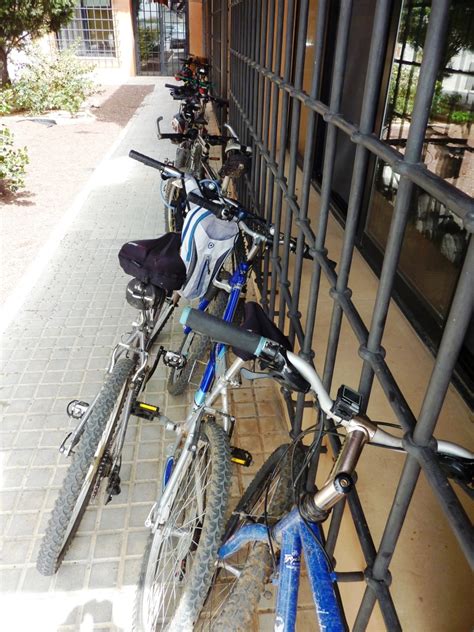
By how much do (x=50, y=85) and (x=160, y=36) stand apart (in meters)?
8.16

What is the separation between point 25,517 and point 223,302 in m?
1.38

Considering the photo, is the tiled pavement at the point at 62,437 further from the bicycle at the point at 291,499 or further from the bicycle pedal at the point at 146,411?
the bicycle pedal at the point at 146,411

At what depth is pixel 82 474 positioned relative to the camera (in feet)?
6.42

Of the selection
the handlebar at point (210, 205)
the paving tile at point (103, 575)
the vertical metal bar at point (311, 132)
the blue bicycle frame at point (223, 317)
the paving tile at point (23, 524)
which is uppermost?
the vertical metal bar at point (311, 132)

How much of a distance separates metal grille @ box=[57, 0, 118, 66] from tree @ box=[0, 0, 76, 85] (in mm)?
4681

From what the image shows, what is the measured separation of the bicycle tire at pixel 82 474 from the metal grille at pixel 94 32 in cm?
1854

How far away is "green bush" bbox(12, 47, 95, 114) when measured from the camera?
1120 centimetres

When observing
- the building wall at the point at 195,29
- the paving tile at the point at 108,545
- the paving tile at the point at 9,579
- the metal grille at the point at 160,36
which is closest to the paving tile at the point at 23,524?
the paving tile at the point at 9,579

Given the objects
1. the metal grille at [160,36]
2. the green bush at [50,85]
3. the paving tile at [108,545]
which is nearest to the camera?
the paving tile at [108,545]

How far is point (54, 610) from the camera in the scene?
194 centimetres

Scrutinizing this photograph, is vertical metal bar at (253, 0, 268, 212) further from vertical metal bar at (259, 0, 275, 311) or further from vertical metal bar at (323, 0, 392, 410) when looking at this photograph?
vertical metal bar at (323, 0, 392, 410)

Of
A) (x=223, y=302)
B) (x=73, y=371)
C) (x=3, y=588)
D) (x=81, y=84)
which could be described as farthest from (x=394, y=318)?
(x=81, y=84)

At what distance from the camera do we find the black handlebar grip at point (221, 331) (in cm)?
123

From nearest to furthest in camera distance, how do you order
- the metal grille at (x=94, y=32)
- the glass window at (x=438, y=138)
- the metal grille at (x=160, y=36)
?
the glass window at (x=438, y=138) < the metal grille at (x=94, y=32) < the metal grille at (x=160, y=36)
